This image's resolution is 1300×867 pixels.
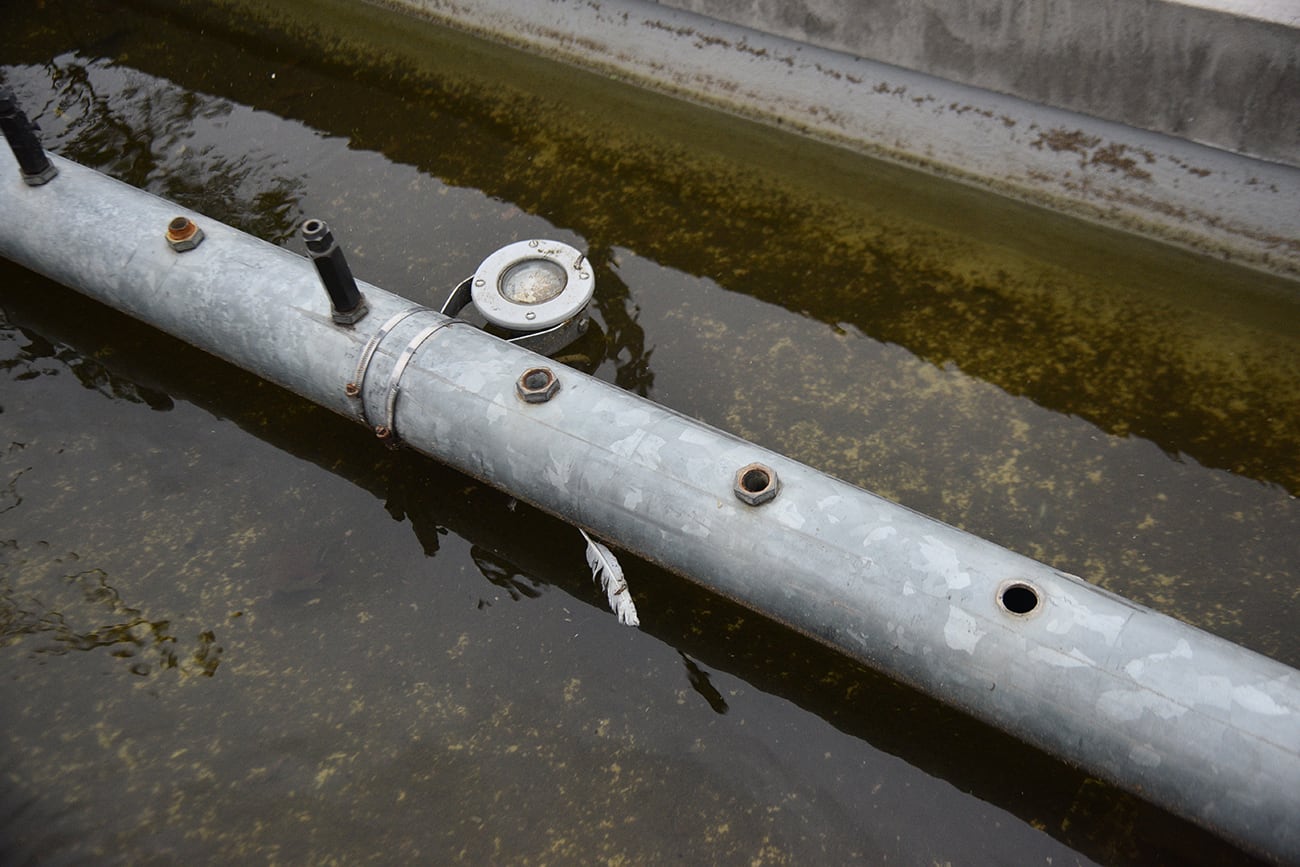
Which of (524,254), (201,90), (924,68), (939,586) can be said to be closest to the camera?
(939,586)

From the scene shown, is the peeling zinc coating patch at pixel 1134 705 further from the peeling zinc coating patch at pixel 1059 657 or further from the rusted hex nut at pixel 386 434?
the rusted hex nut at pixel 386 434

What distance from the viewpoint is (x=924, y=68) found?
381 cm

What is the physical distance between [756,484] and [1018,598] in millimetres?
717

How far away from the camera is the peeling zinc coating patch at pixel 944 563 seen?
2.41 m

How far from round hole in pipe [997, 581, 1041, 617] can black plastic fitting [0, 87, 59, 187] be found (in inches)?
139

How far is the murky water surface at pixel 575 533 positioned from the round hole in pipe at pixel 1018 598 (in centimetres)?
51

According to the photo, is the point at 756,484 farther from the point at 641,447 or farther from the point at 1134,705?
the point at 1134,705

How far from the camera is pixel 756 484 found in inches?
105

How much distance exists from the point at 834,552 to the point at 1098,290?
1.81 m

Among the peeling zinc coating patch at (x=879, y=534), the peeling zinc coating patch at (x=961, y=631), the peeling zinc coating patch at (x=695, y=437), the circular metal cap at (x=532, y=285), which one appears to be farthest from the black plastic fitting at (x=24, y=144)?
the peeling zinc coating patch at (x=961, y=631)

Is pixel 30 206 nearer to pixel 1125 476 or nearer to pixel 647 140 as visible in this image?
pixel 647 140

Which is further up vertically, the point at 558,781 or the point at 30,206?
the point at 30,206

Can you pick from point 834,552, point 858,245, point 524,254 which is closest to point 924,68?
point 858,245

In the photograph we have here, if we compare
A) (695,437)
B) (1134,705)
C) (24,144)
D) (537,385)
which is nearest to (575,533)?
(537,385)
